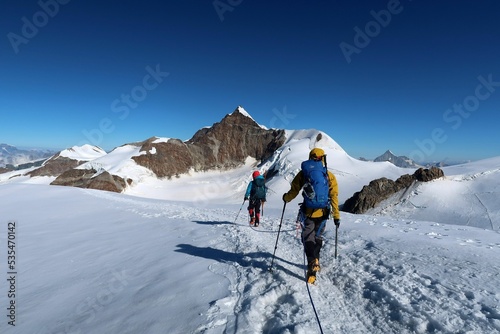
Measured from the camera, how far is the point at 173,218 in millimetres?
17281

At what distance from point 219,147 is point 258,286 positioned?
98.1 metres

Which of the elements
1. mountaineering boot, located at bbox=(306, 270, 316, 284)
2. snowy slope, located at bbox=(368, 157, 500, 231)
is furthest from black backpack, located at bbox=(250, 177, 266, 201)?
snowy slope, located at bbox=(368, 157, 500, 231)

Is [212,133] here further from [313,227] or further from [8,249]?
[313,227]

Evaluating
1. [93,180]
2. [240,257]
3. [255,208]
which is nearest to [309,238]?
[240,257]

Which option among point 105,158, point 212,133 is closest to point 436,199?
point 212,133

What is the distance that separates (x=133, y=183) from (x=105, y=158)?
24255 millimetres

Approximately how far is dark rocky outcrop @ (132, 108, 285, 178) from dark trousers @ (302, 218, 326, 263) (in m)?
84.8

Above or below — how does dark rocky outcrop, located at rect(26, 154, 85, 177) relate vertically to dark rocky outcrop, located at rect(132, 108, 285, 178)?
below

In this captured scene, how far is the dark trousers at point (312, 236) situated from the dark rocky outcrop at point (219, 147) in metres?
84.8

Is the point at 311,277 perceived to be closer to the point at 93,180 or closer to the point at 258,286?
the point at 258,286

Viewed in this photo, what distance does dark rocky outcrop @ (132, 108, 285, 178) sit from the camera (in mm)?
90375

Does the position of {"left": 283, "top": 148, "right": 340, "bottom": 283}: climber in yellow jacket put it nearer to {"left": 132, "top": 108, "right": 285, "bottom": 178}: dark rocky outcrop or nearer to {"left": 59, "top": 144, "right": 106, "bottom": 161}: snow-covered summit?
{"left": 132, "top": 108, "right": 285, "bottom": 178}: dark rocky outcrop

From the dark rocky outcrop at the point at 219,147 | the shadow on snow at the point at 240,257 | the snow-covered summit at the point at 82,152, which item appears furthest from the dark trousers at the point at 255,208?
the snow-covered summit at the point at 82,152

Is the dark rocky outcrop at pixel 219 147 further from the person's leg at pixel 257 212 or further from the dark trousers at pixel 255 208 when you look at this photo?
the person's leg at pixel 257 212
